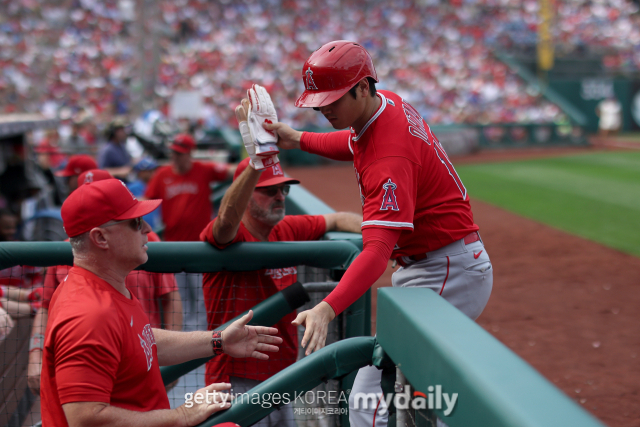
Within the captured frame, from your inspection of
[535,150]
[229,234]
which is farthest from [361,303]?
[535,150]

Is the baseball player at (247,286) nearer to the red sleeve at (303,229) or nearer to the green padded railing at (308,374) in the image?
the red sleeve at (303,229)

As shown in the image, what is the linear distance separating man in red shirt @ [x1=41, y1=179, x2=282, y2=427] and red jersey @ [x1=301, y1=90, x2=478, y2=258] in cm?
62

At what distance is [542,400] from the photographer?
994 millimetres

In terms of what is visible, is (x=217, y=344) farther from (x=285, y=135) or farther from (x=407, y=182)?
(x=285, y=135)

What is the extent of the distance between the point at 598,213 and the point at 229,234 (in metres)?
10.1

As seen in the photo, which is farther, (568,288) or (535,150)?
(535,150)

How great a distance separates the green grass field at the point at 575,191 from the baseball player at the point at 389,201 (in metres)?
6.69

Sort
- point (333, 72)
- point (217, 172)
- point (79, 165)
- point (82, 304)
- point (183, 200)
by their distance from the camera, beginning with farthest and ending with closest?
point (217, 172) → point (183, 200) → point (79, 165) → point (333, 72) → point (82, 304)

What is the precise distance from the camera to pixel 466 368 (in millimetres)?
1089

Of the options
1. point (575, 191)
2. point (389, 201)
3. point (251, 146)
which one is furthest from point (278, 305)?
point (575, 191)

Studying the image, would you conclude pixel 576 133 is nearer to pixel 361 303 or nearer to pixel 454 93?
pixel 454 93

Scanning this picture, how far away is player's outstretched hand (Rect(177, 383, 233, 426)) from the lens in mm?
1710

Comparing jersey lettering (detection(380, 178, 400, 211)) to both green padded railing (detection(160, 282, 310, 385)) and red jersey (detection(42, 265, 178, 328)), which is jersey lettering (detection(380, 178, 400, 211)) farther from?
red jersey (detection(42, 265, 178, 328))

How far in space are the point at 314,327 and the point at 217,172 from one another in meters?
4.58
